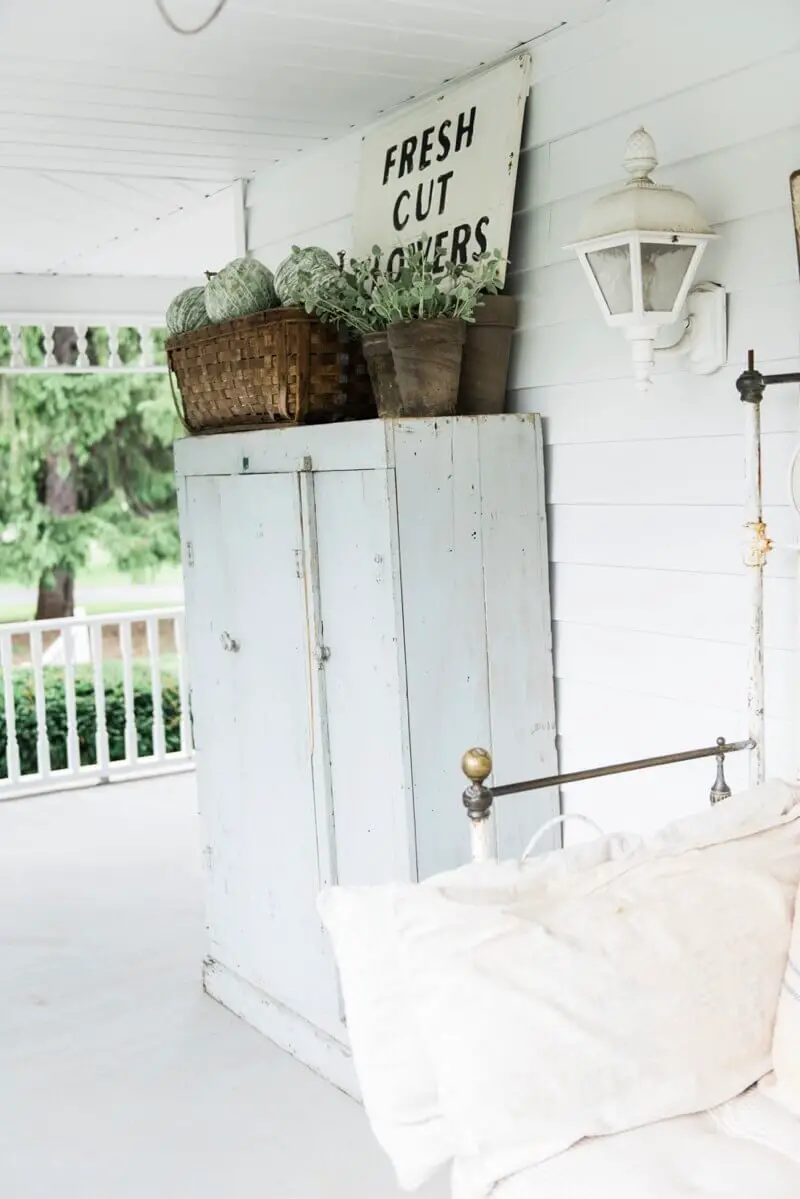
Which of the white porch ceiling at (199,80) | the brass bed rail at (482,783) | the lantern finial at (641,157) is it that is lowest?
the brass bed rail at (482,783)

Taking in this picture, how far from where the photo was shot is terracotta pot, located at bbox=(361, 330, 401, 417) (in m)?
2.63

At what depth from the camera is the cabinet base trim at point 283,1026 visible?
2.82 meters

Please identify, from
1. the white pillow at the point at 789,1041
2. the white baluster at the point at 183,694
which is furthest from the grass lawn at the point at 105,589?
the white pillow at the point at 789,1041

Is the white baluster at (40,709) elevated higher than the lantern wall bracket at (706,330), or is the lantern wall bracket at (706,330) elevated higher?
the lantern wall bracket at (706,330)

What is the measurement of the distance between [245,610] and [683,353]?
49.5 inches

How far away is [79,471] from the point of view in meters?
10.1

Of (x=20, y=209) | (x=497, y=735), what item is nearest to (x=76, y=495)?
(x=20, y=209)

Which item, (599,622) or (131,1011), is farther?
(131,1011)

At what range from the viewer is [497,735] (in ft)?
8.80

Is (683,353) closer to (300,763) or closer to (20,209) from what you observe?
(300,763)

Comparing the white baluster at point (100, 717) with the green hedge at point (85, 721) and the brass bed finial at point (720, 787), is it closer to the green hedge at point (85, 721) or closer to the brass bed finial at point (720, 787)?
the green hedge at point (85, 721)

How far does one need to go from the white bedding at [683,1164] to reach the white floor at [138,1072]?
39.9 inches

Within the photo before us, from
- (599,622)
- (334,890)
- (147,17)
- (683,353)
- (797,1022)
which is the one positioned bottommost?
(797,1022)

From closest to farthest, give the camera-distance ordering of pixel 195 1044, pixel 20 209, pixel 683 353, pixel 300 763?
pixel 683 353, pixel 300 763, pixel 195 1044, pixel 20 209
